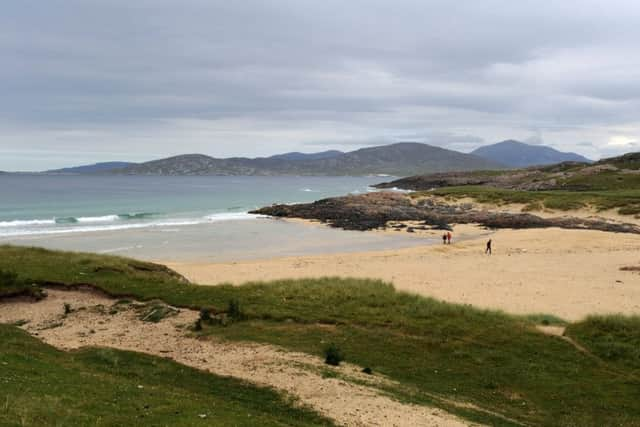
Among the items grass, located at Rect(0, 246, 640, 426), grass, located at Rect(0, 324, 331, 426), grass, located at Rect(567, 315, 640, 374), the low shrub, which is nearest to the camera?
grass, located at Rect(0, 324, 331, 426)

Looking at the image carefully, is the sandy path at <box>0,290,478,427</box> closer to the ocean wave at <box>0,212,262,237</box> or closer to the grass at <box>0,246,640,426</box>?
the grass at <box>0,246,640,426</box>

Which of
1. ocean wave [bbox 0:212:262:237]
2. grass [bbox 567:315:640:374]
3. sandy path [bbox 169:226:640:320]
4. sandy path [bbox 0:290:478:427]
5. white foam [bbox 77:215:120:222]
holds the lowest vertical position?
sandy path [bbox 169:226:640:320]

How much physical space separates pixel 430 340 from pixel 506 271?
20004 mm

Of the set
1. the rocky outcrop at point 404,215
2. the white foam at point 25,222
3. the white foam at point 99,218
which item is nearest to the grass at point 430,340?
the rocky outcrop at point 404,215

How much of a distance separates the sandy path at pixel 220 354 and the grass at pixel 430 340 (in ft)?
2.73

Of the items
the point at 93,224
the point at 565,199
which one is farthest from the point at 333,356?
the point at 565,199

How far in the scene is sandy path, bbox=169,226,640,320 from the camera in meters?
25.4

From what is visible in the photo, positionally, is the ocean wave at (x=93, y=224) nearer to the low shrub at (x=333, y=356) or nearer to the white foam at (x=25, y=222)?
the white foam at (x=25, y=222)

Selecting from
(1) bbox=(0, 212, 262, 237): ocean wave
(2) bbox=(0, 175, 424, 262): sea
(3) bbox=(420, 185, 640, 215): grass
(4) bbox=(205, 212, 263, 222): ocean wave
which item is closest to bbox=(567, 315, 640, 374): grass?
(2) bbox=(0, 175, 424, 262): sea

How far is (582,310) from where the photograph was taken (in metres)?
23.3

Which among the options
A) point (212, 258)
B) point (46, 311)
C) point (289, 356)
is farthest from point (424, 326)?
point (212, 258)

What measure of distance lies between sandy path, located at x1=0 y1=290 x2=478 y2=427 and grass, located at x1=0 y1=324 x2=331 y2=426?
1.90ft

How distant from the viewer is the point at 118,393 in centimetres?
1005

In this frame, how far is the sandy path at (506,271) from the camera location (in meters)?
25.4
